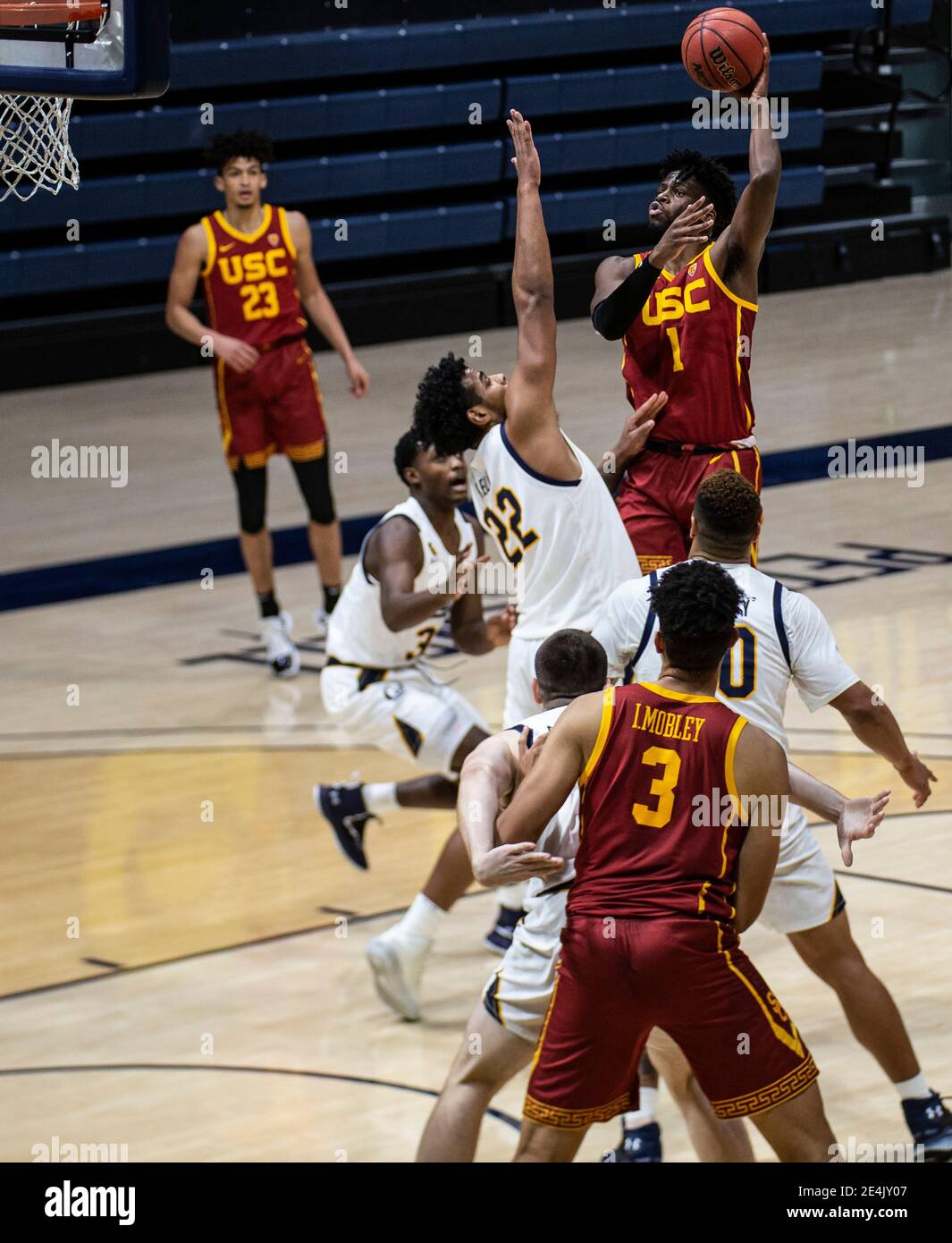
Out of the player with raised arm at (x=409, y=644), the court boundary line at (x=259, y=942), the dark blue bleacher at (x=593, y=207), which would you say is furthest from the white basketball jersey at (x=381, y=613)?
the dark blue bleacher at (x=593, y=207)

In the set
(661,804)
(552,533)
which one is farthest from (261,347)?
(661,804)

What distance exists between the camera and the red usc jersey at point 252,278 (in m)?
9.10

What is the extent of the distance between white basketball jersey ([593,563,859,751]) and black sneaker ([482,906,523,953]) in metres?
1.41

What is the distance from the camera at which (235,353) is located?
341 inches

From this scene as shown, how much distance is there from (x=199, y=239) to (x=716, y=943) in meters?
6.00

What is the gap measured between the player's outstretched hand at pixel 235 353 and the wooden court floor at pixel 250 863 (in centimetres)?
120

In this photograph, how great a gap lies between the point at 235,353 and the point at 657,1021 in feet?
17.8

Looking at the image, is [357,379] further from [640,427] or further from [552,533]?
[552,533]

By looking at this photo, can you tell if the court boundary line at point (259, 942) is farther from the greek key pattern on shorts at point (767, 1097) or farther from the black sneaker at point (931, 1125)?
the greek key pattern on shorts at point (767, 1097)

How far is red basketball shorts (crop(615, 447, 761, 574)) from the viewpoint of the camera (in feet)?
18.3

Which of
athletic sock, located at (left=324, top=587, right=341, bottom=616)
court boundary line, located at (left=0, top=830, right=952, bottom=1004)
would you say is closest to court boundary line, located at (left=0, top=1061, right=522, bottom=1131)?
court boundary line, located at (left=0, top=830, right=952, bottom=1004)

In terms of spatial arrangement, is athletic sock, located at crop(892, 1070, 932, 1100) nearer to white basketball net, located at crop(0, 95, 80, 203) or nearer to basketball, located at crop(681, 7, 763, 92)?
basketball, located at crop(681, 7, 763, 92)

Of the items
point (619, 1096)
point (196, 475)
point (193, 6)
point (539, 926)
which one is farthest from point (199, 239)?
point (193, 6)

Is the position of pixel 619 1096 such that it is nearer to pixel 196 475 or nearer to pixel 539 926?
pixel 539 926
